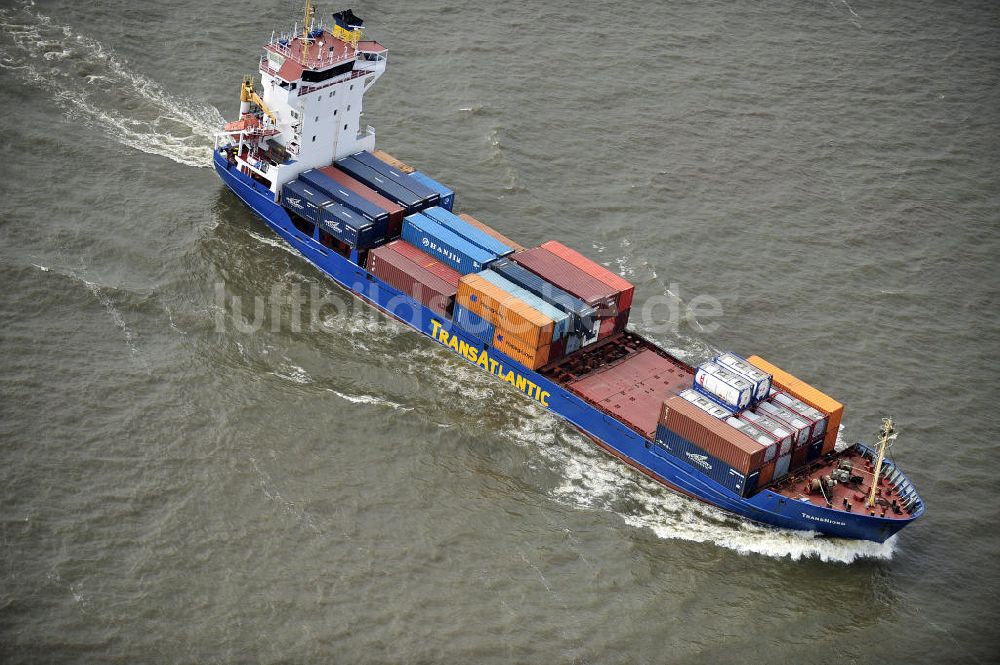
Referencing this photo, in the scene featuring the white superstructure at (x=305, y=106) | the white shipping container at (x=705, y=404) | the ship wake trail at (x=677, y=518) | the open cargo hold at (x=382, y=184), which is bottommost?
the ship wake trail at (x=677, y=518)

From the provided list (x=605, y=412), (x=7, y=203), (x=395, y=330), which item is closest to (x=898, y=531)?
(x=605, y=412)

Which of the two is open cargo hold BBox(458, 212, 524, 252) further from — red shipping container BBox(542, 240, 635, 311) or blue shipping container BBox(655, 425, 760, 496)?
blue shipping container BBox(655, 425, 760, 496)

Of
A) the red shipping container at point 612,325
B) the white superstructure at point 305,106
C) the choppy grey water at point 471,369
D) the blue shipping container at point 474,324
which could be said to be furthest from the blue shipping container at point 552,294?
the white superstructure at point 305,106

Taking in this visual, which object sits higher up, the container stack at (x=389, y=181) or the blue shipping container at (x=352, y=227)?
the container stack at (x=389, y=181)

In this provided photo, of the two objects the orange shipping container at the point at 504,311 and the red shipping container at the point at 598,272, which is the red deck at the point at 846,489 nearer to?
the red shipping container at the point at 598,272

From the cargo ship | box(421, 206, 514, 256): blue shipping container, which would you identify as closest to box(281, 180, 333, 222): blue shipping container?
the cargo ship
